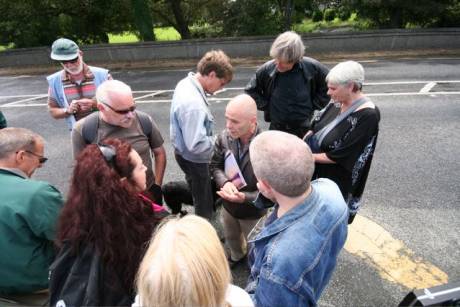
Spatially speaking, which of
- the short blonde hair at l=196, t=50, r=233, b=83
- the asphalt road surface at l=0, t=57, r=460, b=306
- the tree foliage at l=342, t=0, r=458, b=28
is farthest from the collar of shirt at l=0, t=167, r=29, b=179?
the tree foliage at l=342, t=0, r=458, b=28

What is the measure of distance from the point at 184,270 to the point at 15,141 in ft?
5.74

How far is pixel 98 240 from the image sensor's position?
1.68 meters

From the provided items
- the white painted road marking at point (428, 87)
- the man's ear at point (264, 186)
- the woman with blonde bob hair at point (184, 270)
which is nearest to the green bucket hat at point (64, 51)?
the man's ear at point (264, 186)

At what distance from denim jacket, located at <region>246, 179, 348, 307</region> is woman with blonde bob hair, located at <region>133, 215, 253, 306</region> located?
326mm

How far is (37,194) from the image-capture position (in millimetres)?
2023

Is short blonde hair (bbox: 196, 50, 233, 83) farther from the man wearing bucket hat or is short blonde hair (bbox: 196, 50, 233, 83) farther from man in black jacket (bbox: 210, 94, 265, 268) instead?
the man wearing bucket hat

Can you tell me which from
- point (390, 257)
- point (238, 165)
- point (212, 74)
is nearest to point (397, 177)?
point (390, 257)

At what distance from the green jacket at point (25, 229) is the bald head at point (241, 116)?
146 cm

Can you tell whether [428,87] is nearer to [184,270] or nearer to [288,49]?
[288,49]

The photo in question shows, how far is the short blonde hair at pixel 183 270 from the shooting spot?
1.37m

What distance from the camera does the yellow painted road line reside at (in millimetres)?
3326

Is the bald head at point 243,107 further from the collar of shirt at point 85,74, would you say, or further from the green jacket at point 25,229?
the collar of shirt at point 85,74

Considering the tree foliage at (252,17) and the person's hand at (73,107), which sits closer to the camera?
the person's hand at (73,107)

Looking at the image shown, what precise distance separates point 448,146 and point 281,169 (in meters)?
5.48
